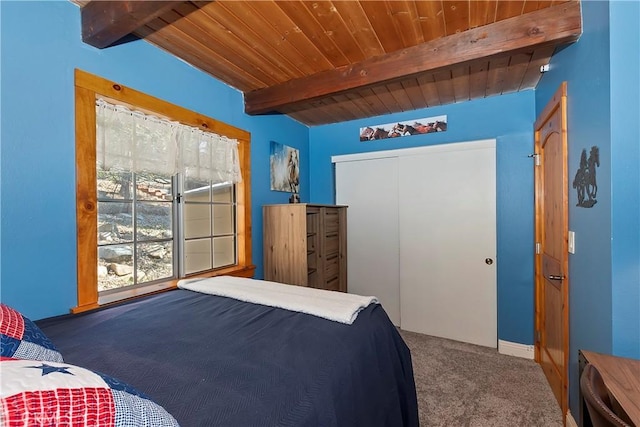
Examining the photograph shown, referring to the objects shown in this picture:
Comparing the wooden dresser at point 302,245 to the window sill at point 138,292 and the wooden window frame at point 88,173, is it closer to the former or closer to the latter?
the window sill at point 138,292

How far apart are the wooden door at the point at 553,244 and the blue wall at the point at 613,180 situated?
297 mm

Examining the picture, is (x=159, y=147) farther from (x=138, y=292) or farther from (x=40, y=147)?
(x=138, y=292)

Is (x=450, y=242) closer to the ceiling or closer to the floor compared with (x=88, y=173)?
closer to the floor

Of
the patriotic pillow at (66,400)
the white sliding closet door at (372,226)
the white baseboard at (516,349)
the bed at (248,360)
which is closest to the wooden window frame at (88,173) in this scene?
the bed at (248,360)

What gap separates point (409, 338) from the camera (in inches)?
114

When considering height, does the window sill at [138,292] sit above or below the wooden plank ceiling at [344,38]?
below

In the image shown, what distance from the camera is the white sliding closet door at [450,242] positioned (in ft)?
8.84

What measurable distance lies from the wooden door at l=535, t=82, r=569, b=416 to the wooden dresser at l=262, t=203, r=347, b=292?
6.11 ft

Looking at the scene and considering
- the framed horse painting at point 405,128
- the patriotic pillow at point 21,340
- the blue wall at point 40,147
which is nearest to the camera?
the patriotic pillow at point 21,340

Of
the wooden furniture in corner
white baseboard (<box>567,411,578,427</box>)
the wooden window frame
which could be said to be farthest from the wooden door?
the wooden window frame

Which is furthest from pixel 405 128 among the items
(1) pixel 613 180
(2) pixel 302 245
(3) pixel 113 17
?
(3) pixel 113 17

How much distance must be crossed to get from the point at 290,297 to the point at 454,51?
187 cm

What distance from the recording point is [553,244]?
202 cm

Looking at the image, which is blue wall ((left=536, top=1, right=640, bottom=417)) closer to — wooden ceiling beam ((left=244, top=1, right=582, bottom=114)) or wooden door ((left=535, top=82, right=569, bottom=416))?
wooden ceiling beam ((left=244, top=1, right=582, bottom=114))
